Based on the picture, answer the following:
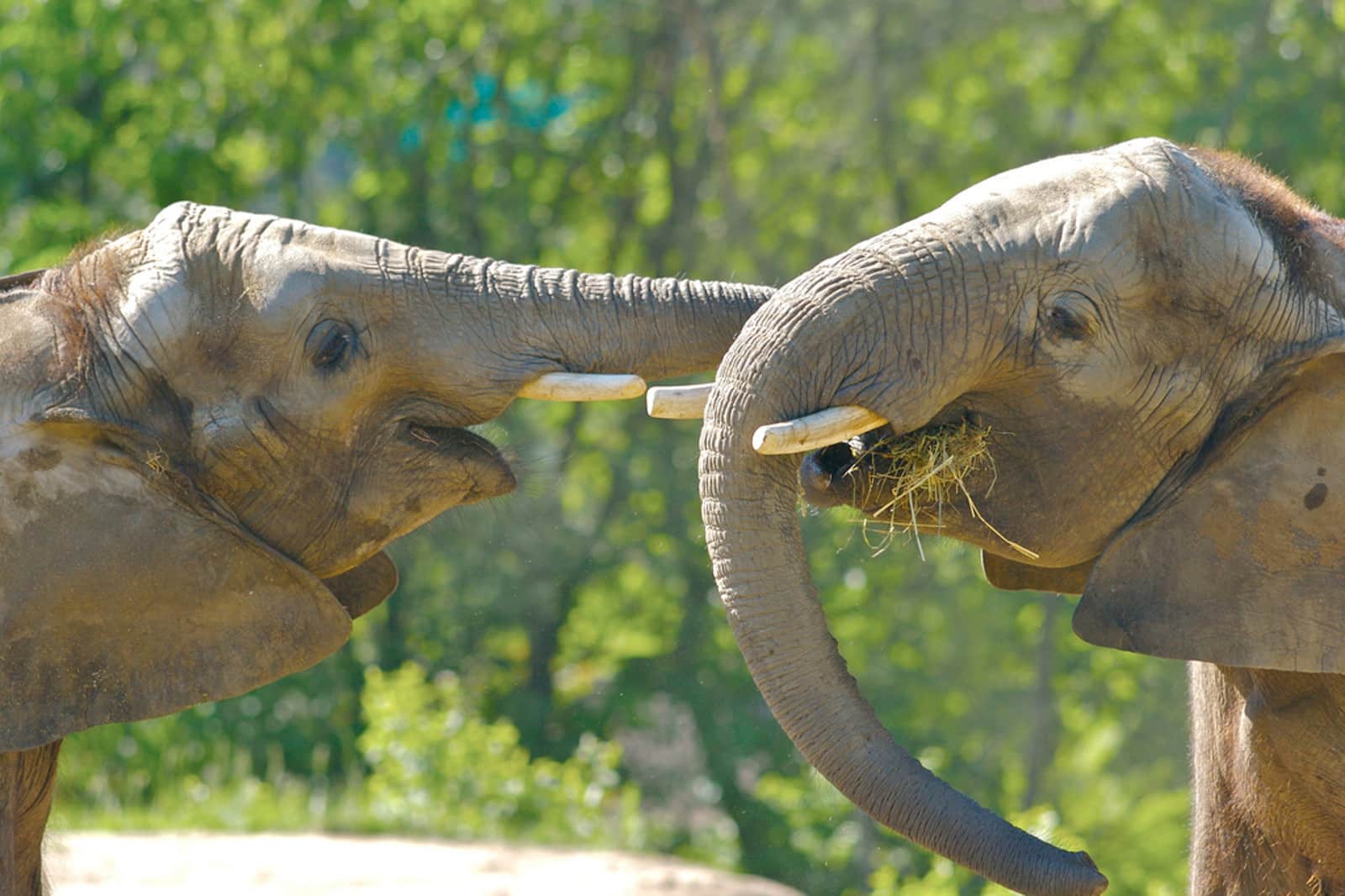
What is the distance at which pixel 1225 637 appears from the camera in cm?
443

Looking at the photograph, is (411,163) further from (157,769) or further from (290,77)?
(157,769)

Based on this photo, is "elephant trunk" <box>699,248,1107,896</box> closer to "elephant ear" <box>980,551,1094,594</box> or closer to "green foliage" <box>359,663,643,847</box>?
"elephant ear" <box>980,551,1094,594</box>

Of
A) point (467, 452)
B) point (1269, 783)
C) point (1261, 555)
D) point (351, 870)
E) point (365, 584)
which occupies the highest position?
point (1261, 555)

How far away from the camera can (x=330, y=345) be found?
5.00 meters

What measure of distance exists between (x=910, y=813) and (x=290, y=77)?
10217 mm

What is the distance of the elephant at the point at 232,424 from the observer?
479 centimetres

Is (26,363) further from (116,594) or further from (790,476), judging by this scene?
(790,476)

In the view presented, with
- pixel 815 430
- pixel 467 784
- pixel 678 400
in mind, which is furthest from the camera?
pixel 467 784

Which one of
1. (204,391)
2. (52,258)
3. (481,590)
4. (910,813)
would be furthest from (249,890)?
(52,258)

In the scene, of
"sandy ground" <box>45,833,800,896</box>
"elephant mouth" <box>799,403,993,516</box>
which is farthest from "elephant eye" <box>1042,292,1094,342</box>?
"sandy ground" <box>45,833,800,896</box>

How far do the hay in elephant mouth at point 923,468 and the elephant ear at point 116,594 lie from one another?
155 centimetres

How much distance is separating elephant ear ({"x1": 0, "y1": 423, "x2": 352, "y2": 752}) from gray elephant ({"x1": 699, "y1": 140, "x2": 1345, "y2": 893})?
1280 millimetres

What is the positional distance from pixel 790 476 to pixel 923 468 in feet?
1.02

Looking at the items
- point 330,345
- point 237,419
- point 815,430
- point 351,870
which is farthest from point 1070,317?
point 351,870
